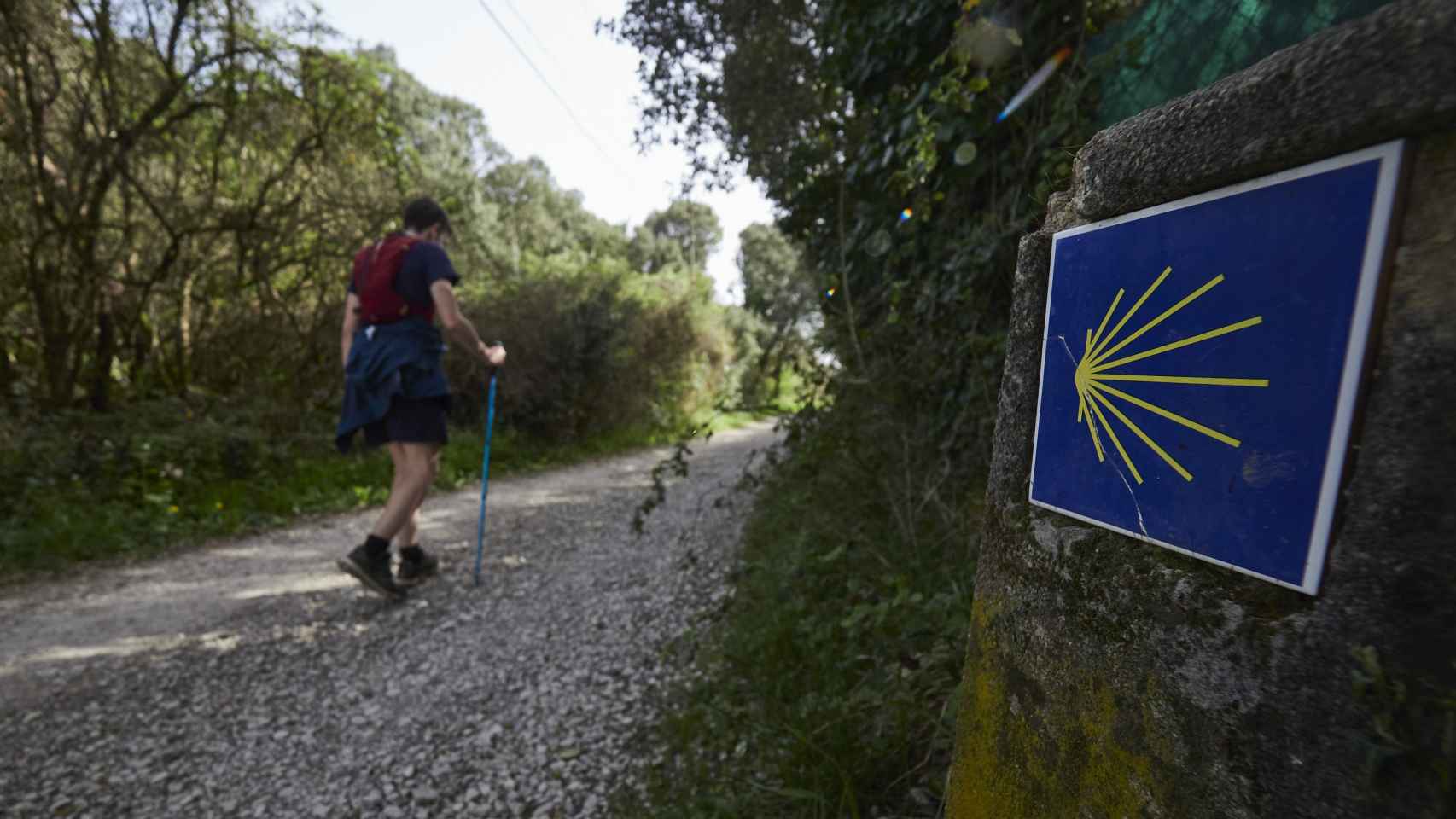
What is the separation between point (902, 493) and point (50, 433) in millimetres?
6982

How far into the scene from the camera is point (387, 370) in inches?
137

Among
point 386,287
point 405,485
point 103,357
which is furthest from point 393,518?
point 103,357

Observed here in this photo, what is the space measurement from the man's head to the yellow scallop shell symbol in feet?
12.0

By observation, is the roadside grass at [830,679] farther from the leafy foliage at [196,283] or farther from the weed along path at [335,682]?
the leafy foliage at [196,283]

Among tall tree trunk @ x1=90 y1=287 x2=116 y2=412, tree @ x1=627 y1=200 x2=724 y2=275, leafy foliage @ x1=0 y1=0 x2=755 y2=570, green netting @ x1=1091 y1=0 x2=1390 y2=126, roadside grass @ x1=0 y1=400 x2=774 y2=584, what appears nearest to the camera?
green netting @ x1=1091 y1=0 x2=1390 y2=126

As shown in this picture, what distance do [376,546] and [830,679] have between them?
2.65 meters

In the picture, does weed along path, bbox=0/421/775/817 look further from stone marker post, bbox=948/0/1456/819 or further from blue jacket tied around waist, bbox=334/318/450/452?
stone marker post, bbox=948/0/1456/819

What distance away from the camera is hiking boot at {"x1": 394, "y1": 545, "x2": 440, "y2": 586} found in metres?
3.88

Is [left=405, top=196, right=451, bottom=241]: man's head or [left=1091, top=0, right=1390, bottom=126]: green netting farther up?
[left=1091, top=0, right=1390, bottom=126]: green netting

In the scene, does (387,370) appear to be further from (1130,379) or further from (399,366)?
(1130,379)

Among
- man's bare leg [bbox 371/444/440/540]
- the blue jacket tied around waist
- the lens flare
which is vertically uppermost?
the lens flare

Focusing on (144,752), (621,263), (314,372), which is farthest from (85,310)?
(621,263)

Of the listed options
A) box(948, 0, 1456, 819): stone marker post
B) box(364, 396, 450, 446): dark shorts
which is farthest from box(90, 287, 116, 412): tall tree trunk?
box(948, 0, 1456, 819): stone marker post

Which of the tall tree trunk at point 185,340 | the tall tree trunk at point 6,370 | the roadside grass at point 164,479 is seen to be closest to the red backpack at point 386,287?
the roadside grass at point 164,479
